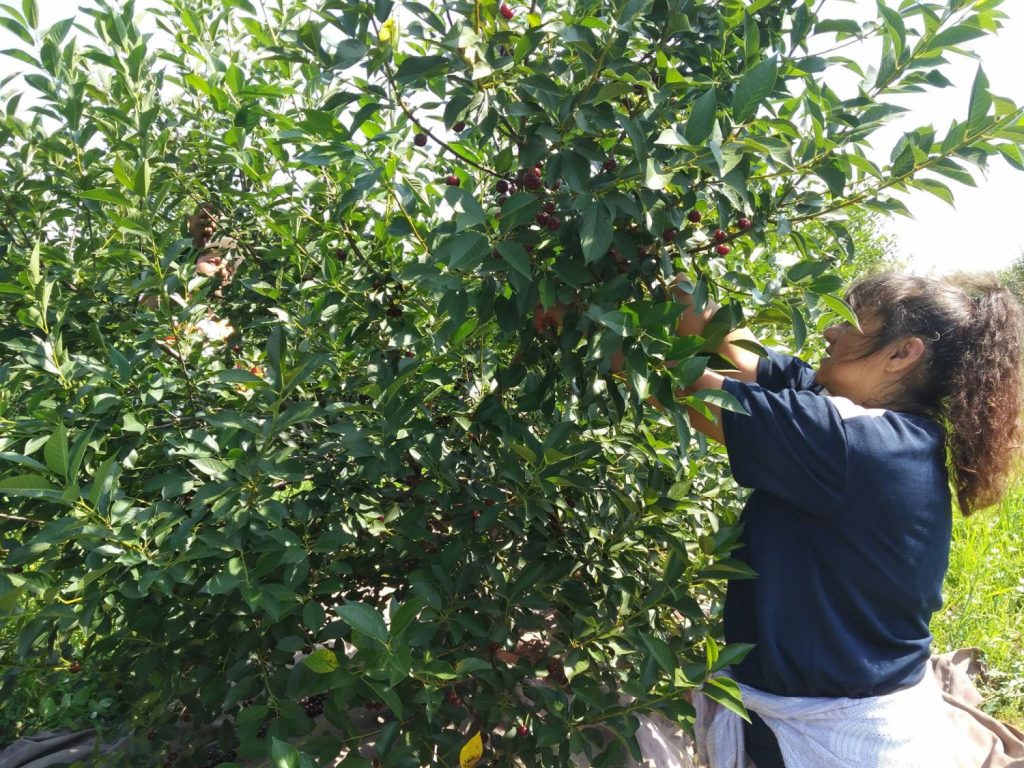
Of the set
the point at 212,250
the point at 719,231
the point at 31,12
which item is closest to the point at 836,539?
the point at 719,231

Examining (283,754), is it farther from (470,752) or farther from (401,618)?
(470,752)

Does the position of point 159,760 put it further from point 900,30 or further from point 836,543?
point 900,30

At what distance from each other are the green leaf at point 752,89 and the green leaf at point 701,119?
7 centimetres

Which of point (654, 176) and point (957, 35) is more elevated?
point (957, 35)

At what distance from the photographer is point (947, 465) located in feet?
5.89

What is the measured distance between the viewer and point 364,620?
130 cm

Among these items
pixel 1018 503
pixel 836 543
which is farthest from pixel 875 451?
pixel 1018 503

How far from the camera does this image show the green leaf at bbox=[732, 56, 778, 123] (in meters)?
1.26

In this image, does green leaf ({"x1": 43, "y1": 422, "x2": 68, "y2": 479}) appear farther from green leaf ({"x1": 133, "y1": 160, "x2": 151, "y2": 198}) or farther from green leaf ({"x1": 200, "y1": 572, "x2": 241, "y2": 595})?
green leaf ({"x1": 133, "y1": 160, "x2": 151, "y2": 198})

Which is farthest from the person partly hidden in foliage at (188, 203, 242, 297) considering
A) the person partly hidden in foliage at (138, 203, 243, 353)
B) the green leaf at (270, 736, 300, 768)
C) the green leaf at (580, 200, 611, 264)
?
the green leaf at (270, 736, 300, 768)

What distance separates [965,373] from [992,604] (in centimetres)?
306

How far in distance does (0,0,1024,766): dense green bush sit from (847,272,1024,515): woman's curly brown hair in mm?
204

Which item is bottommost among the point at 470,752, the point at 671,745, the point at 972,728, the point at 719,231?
the point at 972,728

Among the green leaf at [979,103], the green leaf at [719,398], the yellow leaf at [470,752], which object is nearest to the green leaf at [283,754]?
the yellow leaf at [470,752]
